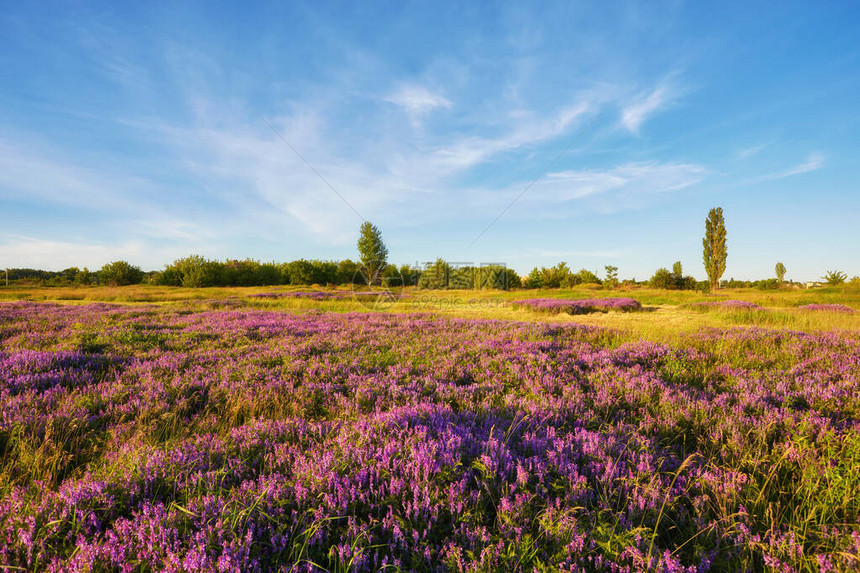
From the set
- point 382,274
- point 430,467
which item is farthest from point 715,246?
point 430,467

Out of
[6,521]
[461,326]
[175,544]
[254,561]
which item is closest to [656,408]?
[254,561]

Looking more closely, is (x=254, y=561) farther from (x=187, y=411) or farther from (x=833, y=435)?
(x=833, y=435)

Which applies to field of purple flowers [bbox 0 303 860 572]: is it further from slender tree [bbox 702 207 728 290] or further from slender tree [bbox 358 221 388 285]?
slender tree [bbox 702 207 728 290]

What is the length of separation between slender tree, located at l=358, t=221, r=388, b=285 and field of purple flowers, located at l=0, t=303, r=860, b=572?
152ft

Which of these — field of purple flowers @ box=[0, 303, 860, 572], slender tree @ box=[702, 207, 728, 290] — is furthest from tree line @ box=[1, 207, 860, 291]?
field of purple flowers @ box=[0, 303, 860, 572]

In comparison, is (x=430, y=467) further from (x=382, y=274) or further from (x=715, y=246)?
(x=715, y=246)

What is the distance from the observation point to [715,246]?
179 ft

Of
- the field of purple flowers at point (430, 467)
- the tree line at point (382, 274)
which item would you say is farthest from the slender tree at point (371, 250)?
the field of purple flowers at point (430, 467)

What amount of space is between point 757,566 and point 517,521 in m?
1.37

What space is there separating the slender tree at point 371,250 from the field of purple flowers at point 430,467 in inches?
1823

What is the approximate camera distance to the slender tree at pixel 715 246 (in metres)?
53.9

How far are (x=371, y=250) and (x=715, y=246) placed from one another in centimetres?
5730

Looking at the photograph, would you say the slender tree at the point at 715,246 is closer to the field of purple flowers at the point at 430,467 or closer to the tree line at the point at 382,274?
the tree line at the point at 382,274

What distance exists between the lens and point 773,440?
3.22m
